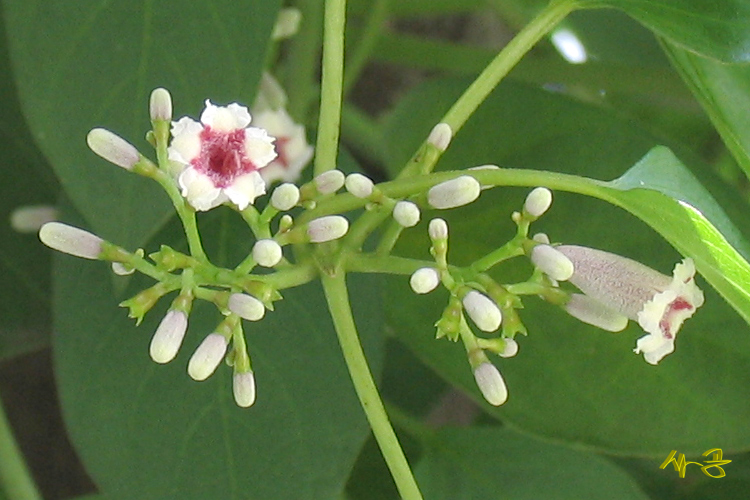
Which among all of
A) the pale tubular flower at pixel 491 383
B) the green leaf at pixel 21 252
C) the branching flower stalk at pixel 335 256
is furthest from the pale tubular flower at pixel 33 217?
the pale tubular flower at pixel 491 383

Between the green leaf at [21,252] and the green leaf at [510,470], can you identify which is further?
the green leaf at [21,252]

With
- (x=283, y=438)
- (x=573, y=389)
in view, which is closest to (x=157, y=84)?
(x=283, y=438)

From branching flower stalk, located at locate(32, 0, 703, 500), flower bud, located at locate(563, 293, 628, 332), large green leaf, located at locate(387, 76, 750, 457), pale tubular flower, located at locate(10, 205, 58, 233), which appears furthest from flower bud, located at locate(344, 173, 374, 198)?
pale tubular flower, located at locate(10, 205, 58, 233)

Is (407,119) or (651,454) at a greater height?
(407,119)

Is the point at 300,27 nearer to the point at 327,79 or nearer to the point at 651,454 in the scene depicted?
the point at 327,79

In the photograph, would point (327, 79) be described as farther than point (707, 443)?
No

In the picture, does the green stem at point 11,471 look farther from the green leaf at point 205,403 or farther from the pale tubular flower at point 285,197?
the pale tubular flower at point 285,197

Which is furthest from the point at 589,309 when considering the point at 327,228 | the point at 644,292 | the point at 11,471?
the point at 11,471
